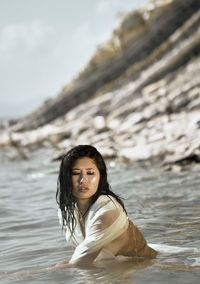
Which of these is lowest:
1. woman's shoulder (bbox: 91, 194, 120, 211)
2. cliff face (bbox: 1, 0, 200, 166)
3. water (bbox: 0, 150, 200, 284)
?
water (bbox: 0, 150, 200, 284)

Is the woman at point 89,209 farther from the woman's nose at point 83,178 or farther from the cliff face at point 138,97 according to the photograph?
the cliff face at point 138,97

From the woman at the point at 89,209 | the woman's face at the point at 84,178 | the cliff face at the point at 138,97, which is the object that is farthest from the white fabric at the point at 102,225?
the cliff face at the point at 138,97

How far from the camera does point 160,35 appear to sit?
27719 millimetres

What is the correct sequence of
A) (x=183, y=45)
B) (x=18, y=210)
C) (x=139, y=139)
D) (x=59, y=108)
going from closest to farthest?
(x=18, y=210), (x=139, y=139), (x=183, y=45), (x=59, y=108)

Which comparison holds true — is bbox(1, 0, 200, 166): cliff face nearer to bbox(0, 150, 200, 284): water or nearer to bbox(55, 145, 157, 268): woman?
bbox(0, 150, 200, 284): water

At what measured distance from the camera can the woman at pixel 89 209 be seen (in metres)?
3.87

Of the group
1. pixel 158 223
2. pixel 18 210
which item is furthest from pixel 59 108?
pixel 158 223

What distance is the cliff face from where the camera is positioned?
1488 centimetres

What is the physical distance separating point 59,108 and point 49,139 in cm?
674

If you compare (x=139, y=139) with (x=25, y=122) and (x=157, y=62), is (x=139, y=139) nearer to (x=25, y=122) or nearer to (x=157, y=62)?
(x=157, y=62)

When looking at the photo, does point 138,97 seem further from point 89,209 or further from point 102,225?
point 102,225

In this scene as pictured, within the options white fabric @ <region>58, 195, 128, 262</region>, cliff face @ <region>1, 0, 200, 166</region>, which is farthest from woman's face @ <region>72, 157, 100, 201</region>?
cliff face @ <region>1, 0, 200, 166</region>

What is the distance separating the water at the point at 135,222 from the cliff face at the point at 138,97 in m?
2.17

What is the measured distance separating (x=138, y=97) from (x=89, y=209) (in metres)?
20.4
